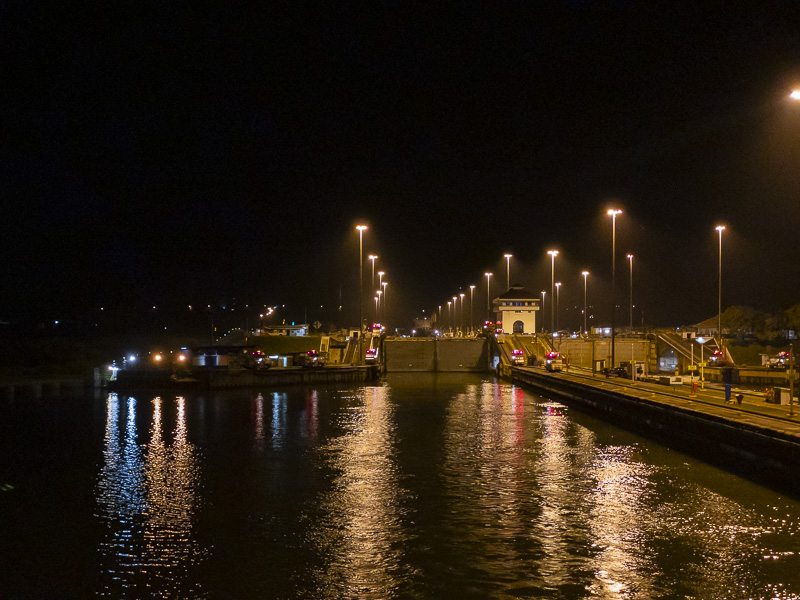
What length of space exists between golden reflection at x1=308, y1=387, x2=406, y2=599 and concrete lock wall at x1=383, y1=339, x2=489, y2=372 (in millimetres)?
51302

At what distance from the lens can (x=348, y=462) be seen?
22656mm

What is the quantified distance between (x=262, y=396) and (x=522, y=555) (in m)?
38.0

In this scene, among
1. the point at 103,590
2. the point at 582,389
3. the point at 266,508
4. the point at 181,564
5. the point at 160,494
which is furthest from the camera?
the point at 582,389

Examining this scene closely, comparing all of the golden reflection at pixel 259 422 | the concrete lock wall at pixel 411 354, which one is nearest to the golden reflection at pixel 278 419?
the golden reflection at pixel 259 422

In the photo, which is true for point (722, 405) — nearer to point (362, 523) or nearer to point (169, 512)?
point (362, 523)

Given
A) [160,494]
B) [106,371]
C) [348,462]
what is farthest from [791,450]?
[106,371]

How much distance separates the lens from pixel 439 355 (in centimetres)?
7875

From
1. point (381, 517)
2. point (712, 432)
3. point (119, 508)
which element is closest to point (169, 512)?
point (119, 508)

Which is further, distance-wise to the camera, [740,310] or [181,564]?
[740,310]

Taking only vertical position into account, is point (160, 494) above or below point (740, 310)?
below

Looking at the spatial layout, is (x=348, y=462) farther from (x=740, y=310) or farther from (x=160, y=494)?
(x=740, y=310)

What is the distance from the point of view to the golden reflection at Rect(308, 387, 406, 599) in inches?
461

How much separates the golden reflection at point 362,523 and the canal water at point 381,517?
0.06m

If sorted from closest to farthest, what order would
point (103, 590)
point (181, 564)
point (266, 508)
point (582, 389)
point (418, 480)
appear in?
point (103, 590)
point (181, 564)
point (266, 508)
point (418, 480)
point (582, 389)
